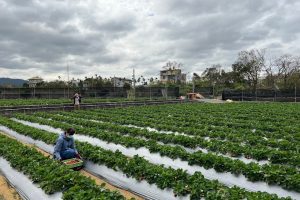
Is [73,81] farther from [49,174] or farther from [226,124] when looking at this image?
[49,174]

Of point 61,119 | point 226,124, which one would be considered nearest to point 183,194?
point 226,124

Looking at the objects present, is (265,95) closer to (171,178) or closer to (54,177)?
(171,178)

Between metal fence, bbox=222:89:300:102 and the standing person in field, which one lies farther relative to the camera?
metal fence, bbox=222:89:300:102

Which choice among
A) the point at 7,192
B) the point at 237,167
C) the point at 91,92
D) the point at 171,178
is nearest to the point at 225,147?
the point at 237,167

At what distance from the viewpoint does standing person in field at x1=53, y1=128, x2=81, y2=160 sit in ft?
28.5

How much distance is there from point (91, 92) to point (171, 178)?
119 feet

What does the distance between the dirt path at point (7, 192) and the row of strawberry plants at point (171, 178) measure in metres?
2.20

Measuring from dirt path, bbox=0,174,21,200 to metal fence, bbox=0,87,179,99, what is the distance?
3319cm

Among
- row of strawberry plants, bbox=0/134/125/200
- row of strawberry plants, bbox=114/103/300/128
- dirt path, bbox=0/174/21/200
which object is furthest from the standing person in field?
row of strawberry plants, bbox=114/103/300/128

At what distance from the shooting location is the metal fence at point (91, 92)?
38688 mm

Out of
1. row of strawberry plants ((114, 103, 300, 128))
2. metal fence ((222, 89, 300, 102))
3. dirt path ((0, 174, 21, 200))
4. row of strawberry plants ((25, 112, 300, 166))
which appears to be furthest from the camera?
metal fence ((222, 89, 300, 102))

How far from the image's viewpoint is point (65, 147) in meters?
8.98

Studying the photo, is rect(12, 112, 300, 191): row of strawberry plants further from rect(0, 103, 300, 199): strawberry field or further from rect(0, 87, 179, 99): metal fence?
rect(0, 87, 179, 99): metal fence

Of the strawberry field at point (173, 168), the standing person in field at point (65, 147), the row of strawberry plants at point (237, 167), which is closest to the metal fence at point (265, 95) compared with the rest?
the strawberry field at point (173, 168)
